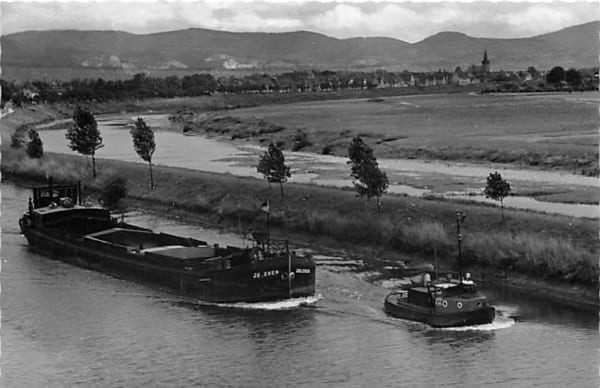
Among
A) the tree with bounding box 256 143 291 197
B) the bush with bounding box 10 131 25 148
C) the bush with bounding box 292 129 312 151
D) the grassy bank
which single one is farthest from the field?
the bush with bounding box 10 131 25 148

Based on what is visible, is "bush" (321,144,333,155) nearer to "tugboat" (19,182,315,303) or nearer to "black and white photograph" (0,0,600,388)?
"black and white photograph" (0,0,600,388)

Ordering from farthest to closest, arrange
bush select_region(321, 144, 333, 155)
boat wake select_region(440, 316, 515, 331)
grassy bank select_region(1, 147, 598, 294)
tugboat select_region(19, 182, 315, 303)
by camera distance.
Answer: bush select_region(321, 144, 333, 155)
grassy bank select_region(1, 147, 598, 294)
tugboat select_region(19, 182, 315, 303)
boat wake select_region(440, 316, 515, 331)

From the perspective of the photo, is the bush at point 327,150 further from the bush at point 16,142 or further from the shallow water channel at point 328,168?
the bush at point 16,142

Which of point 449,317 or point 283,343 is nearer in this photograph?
point 283,343

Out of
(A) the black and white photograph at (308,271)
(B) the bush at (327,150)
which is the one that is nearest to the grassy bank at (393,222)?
(A) the black and white photograph at (308,271)

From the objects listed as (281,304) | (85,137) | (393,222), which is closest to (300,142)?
(85,137)

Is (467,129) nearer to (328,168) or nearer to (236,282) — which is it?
(328,168)
